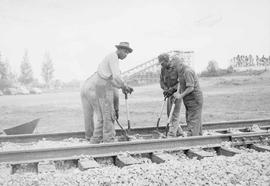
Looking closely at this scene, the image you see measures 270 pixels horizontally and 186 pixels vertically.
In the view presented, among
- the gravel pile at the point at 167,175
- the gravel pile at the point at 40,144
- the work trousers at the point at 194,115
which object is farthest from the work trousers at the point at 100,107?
the gravel pile at the point at 167,175

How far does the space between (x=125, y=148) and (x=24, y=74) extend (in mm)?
32698

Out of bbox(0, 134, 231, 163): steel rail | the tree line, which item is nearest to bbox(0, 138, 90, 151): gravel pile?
bbox(0, 134, 231, 163): steel rail

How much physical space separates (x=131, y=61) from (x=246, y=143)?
1908cm

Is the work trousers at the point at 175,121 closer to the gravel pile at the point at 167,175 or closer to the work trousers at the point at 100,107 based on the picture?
the work trousers at the point at 100,107

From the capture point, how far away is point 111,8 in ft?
34.1

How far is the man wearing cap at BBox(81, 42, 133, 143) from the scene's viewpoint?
608cm

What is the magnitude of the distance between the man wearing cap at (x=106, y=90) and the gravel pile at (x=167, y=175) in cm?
195

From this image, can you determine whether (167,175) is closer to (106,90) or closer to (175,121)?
(106,90)

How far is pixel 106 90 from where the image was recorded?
6.29 m

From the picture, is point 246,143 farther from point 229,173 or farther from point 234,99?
point 234,99

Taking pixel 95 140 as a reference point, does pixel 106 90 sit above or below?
above

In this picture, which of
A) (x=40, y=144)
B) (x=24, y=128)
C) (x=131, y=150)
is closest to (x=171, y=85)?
(x=131, y=150)

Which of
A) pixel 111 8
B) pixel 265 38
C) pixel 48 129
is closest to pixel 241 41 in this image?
pixel 265 38

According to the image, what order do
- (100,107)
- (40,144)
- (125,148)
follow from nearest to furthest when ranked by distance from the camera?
(125,148) < (40,144) < (100,107)
